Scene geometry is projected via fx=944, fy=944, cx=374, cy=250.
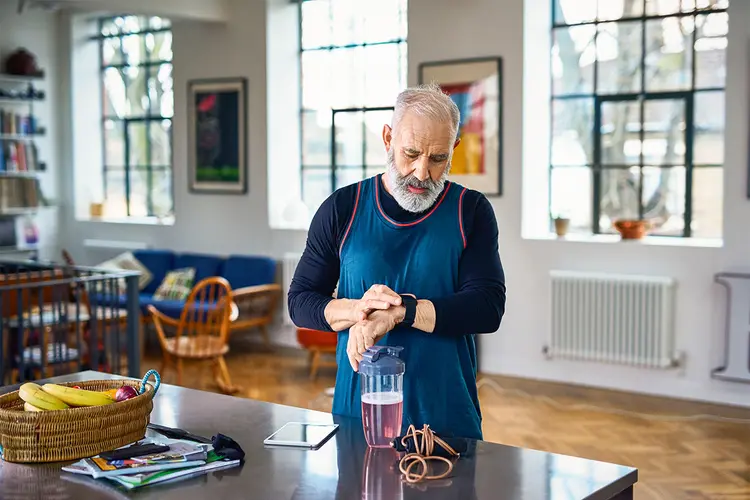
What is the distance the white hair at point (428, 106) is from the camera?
2420 mm

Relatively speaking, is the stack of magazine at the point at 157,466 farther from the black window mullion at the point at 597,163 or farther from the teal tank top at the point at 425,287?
the black window mullion at the point at 597,163

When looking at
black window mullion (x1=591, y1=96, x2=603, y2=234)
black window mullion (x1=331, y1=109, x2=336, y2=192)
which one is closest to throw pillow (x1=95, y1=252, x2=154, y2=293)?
black window mullion (x1=331, y1=109, x2=336, y2=192)

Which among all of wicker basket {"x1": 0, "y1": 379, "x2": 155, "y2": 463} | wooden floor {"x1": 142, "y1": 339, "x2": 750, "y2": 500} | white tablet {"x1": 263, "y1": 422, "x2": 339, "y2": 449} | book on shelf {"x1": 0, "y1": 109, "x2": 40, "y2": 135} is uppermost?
book on shelf {"x1": 0, "y1": 109, "x2": 40, "y2": 135}

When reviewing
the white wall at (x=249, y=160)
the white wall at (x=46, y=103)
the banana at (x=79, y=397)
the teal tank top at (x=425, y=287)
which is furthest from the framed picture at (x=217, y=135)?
the banana at (x=79, y=397)

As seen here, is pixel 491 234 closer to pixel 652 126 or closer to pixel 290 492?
pixel 290 492

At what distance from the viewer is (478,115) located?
23.5 ft

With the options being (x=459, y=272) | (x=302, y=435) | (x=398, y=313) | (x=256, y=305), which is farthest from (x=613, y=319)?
(x=302, y=435)

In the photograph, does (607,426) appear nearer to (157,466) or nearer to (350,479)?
(350,479)

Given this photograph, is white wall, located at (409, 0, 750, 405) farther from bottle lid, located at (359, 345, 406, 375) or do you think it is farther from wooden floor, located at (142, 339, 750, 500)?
bottle lid, located at (359, 345, 406, 375)

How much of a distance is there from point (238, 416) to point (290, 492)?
61 centimetres

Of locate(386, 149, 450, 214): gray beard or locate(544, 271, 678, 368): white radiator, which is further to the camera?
locate(544, 271, 678, 368): white radiator

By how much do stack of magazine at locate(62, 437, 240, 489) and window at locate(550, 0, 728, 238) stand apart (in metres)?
5.19

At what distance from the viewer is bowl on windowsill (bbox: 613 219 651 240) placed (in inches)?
257

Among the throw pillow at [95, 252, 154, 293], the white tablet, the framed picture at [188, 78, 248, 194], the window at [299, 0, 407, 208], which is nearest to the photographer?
the white tablet
